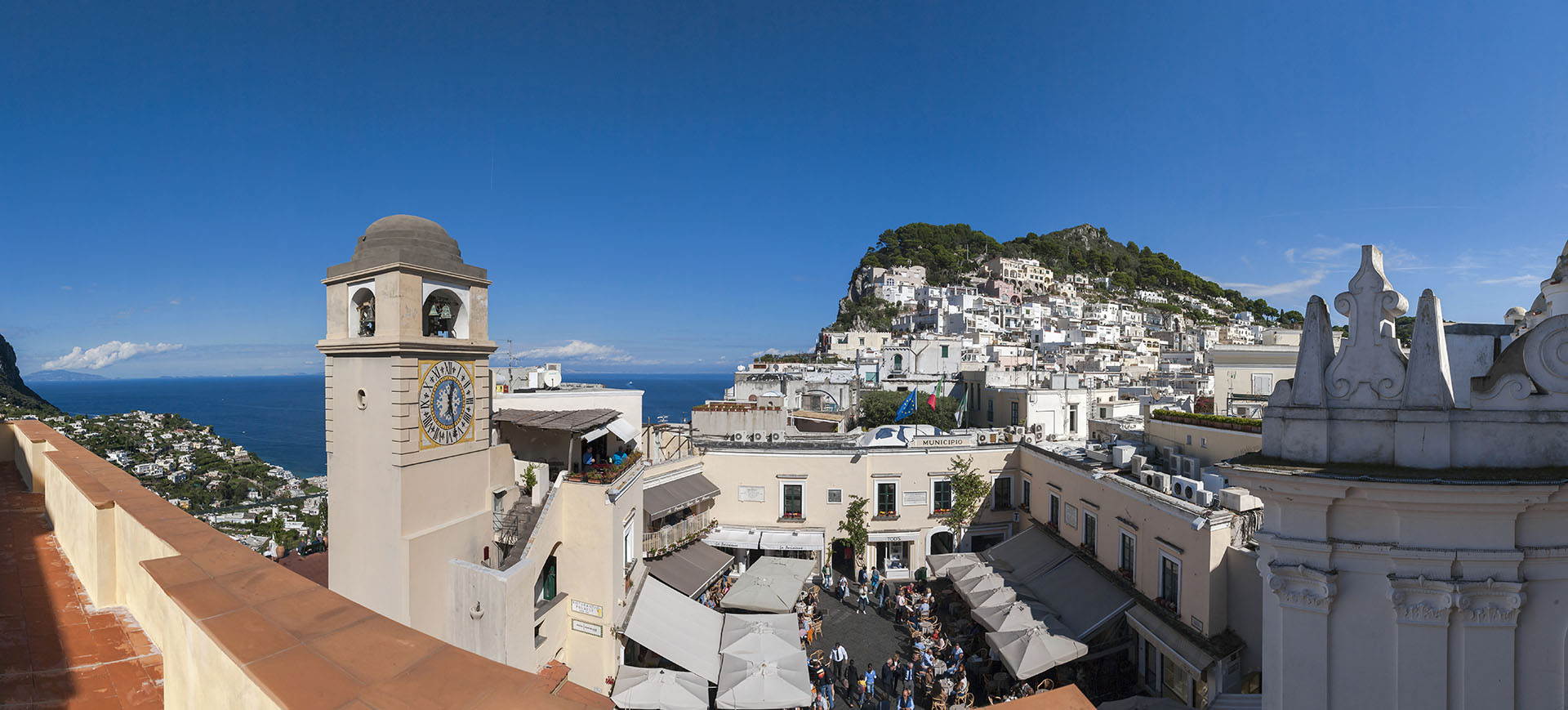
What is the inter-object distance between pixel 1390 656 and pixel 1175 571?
1033 centimetres

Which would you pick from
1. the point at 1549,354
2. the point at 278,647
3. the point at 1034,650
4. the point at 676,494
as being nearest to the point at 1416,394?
the point at 1549,354

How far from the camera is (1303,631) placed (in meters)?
5.73

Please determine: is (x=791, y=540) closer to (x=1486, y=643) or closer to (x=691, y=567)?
(x=691, y=567)

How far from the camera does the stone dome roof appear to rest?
35.7ft

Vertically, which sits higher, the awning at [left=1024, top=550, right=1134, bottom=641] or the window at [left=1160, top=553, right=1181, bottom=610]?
Answer: the window at [left=1160, top=553, right=1181, bottom=610]

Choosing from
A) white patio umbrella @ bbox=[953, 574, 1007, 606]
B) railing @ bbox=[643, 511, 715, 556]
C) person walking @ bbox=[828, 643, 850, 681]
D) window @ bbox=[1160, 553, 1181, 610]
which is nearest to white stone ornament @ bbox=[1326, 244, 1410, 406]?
window @ bbox=[1160, 553, 1181, 610]

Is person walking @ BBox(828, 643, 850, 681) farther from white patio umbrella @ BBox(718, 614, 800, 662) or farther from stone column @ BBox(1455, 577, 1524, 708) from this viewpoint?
stone column @ BBox(1455, 577, 1524, 708)

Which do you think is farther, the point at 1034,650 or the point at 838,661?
the point at 838,661

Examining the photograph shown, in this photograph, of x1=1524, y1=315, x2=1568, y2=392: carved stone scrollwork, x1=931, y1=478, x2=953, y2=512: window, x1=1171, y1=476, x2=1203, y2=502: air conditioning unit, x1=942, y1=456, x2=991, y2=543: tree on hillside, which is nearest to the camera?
x1=1524, y1=315, x2=1568, y2=392: carved stone scrollwork

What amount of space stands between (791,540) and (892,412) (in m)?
20.7

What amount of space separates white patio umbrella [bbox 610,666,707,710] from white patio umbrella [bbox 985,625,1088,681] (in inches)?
284

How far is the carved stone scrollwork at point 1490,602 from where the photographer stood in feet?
16.9

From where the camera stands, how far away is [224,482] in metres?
40.7

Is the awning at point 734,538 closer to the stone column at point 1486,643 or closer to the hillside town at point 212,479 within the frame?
the hillside town at point 212,479
